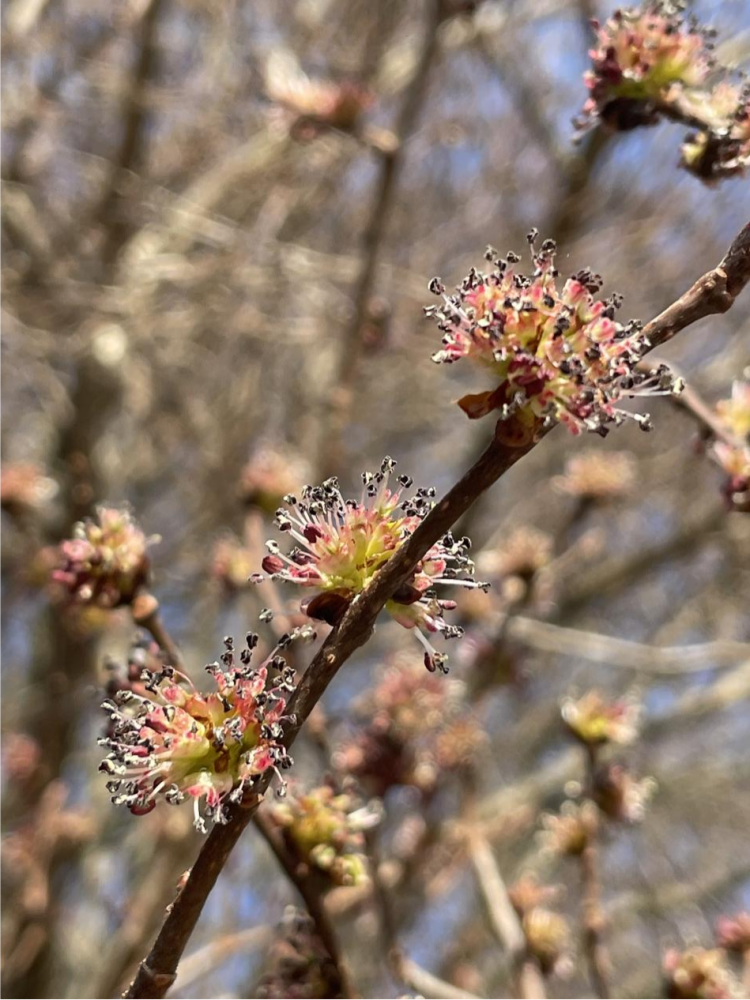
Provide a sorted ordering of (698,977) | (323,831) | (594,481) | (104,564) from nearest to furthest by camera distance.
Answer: (323,831)
(104,564)
(698,977)
(594,481)

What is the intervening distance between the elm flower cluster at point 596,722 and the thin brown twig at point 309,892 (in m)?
0.94

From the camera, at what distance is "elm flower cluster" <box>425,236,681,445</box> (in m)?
1.28

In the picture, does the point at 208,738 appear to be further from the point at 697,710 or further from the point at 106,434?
the point at 106,434

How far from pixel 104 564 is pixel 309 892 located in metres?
0.76

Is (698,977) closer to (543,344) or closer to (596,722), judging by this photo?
(596,722)

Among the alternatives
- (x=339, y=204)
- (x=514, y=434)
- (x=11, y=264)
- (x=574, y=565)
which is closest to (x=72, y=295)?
(x=11, y=264)

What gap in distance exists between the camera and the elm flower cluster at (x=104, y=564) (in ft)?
6.46

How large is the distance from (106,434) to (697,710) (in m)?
3.74

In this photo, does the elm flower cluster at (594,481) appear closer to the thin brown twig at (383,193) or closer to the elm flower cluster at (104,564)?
the thin brown twig at (383,193)

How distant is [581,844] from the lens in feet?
7.99

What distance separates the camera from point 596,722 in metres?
2.49

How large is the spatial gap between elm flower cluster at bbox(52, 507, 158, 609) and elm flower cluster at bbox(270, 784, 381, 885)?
54 centimetres

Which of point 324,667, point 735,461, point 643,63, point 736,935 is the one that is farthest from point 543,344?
point 736,935

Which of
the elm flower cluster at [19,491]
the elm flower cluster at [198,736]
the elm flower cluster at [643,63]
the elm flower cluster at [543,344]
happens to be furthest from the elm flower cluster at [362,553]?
the elm flower cluster at [19,491]
